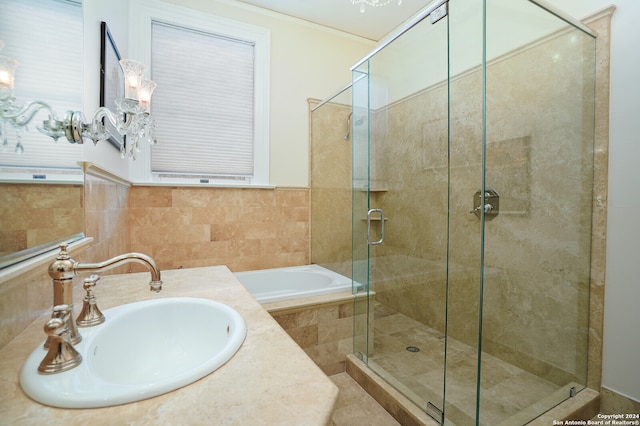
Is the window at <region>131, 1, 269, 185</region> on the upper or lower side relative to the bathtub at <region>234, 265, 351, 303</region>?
upper

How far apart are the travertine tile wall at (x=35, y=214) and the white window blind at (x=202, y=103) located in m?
1.59

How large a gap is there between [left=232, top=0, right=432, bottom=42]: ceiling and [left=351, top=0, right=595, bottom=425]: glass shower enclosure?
102 centimetres

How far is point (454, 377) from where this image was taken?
152 centimetres

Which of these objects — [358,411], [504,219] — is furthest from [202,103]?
[358,411]

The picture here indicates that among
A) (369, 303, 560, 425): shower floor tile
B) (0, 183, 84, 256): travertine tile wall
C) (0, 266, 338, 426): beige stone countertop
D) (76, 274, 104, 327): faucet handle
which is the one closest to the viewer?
(0, 266, 338, 426): beige stone countertop

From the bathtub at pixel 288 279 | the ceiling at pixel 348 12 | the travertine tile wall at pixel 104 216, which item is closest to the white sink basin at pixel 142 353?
the travertine tile wall at pixel 104 216

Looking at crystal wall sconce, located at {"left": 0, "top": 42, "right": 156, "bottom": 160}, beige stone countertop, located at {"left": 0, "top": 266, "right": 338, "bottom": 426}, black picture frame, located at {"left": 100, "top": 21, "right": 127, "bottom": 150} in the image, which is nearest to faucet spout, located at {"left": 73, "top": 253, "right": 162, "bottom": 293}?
beige stone countertop, located at {"left": 0, "top": 266, "right": 338, "bottom": 426}

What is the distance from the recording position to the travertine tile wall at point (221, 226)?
2350mm

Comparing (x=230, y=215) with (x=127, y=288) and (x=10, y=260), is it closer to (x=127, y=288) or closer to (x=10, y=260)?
(x=127, y=288)

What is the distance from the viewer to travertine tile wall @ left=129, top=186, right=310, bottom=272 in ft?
7.71

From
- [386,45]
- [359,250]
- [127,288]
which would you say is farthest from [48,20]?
[359,250]

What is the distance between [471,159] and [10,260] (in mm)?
1870

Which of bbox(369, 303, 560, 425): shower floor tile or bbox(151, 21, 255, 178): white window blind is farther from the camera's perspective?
bbox(151, 21, 255, 178): white window blind

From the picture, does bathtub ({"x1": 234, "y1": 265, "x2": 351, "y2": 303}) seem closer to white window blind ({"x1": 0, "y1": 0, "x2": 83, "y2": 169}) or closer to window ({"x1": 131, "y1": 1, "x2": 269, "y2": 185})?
window ({"x1": 131, "y1": 1, "x2": 269, "y2": 185})
